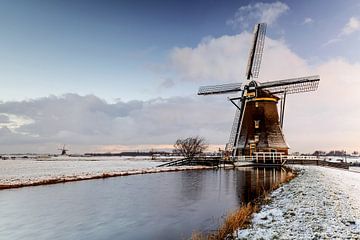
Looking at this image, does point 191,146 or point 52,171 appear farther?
point 191,146

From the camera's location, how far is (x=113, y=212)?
1191 centimetres

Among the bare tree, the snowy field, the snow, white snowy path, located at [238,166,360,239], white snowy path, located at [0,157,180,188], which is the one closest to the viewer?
white snowy path, located at [238,166,360,239]

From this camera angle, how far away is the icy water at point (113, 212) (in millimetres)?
9086

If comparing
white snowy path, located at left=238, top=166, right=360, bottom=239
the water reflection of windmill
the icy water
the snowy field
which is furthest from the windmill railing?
white snowy path, located at left=238, top=166, right=360, bottom=239

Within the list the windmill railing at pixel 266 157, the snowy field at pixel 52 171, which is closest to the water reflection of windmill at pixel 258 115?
the windmill railing at pixel 266 157

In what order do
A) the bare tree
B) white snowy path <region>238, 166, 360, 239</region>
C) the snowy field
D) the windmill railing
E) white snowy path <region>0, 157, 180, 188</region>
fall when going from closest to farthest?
1. white snowy path <region>238, 166, 360, 239</region>
2. white snowy path <region>0, 157, 180, 188</region>
3. the snowy field
4. the windmill railing
5. the bare tree

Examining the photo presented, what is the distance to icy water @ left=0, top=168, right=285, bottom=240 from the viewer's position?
29.8 feet

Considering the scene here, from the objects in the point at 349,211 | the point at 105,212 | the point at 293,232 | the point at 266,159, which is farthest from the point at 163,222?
the point at 266,159

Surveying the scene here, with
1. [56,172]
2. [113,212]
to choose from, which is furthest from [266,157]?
[113,212]

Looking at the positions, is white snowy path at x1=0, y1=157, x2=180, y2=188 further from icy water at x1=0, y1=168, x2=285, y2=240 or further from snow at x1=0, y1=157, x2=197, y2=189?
icy water at x1=0, y1=168, x2=285, y2=240

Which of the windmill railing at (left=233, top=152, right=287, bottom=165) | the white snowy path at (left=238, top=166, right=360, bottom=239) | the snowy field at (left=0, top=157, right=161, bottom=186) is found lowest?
the snowy field at (left=0, top=157, right=161, bottom=186)

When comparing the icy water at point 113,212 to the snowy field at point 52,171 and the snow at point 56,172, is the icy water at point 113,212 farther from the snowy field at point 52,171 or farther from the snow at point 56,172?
the snowy field at point 52,171

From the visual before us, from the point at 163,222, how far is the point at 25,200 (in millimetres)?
8155

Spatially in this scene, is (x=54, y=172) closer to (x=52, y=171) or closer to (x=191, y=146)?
(x=52, y=171)
